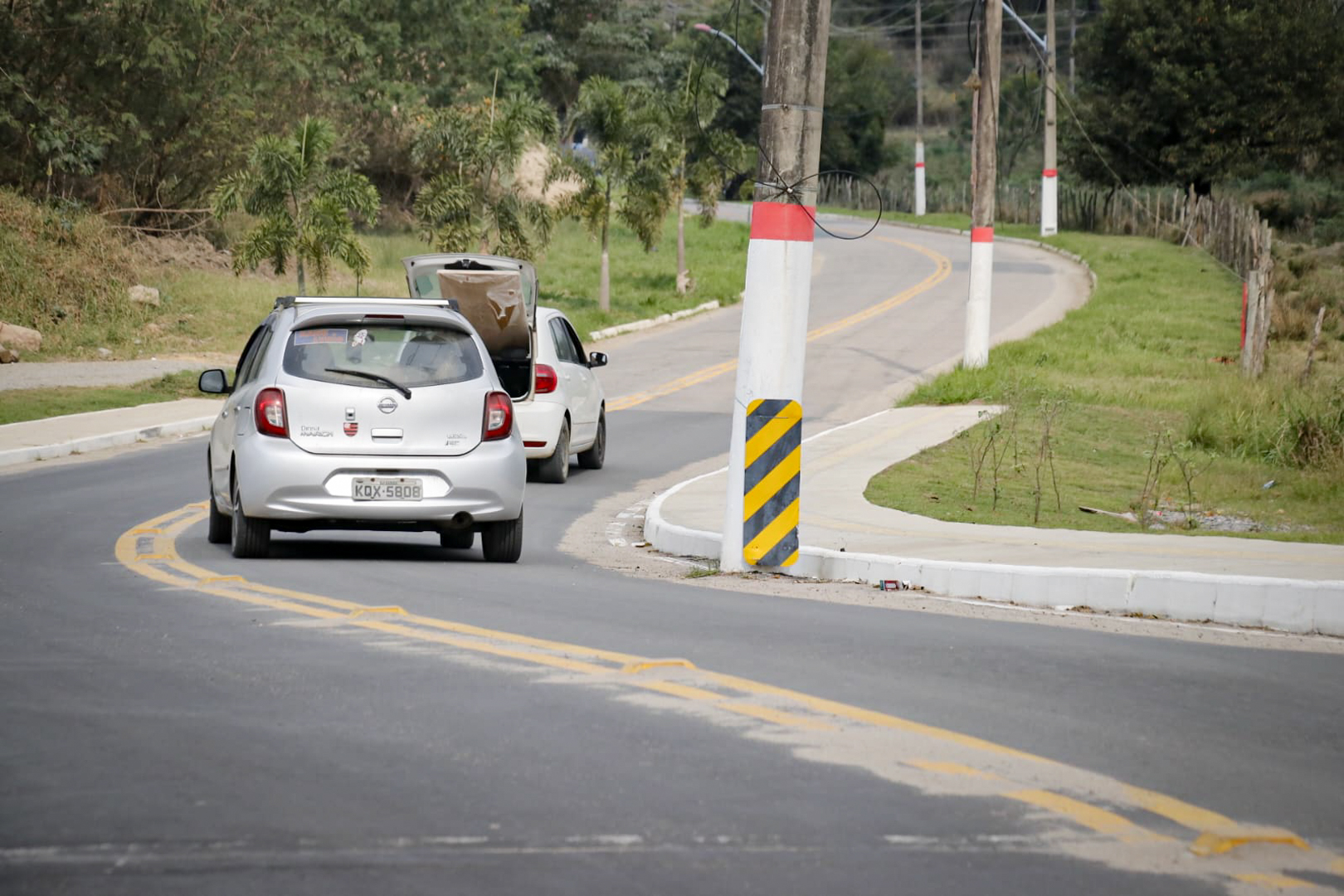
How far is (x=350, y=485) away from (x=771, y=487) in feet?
9.45

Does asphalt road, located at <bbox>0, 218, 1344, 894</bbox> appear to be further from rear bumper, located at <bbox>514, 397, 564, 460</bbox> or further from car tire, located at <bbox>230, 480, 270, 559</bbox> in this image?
rear bumper, located at <bbox>514, 397, 564, 460</bbox>

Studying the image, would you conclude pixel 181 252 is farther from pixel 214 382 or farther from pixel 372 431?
pixel 372 431

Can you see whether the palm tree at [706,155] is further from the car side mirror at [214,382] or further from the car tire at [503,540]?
the car tire at [503,540]

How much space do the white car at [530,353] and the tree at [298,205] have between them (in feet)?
42.9

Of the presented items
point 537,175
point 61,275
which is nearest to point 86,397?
point 61,275

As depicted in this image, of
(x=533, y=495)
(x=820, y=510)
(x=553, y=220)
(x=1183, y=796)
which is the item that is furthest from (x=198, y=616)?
(x=553, y=220)

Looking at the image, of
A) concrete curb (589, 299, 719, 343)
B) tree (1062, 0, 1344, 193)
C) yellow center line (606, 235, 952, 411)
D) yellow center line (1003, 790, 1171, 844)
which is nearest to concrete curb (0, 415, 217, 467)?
yellow center line (606, 235, 952, 411)

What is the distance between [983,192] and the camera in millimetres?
28578

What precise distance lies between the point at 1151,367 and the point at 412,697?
25013mm

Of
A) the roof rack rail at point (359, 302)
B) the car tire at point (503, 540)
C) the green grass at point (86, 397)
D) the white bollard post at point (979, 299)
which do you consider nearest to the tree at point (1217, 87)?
the white bollard post at point (979, 299)

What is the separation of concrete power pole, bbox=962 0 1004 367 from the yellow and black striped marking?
16.9m

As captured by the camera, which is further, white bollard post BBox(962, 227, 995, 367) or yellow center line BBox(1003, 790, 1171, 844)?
white bollard post BBox(962, 227, 995, 367)

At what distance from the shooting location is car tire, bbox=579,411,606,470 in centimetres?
1975

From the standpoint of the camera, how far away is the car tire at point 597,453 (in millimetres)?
19750
